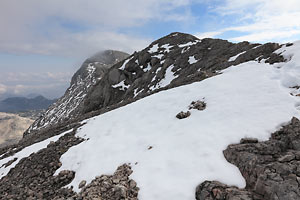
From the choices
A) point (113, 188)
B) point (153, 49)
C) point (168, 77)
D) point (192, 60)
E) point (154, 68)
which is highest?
point (153, 49)

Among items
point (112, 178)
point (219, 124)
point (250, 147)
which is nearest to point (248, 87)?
point (219, 124)

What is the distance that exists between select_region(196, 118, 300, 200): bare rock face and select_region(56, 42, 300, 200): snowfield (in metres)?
0.35

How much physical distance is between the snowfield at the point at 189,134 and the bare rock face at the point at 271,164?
352mm

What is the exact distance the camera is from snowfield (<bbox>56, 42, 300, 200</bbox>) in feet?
22.7

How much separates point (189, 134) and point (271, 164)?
A: 13.0 feet

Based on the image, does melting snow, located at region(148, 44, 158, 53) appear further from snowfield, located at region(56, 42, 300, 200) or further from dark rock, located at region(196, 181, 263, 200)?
dark rock, located at region(196, 181, 263, 200)

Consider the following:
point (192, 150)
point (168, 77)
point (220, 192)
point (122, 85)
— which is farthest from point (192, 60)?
point (220, 192)

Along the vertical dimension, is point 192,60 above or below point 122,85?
above

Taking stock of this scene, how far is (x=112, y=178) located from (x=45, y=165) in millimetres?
7205

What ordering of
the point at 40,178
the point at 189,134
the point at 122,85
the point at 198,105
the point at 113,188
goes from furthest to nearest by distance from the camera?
the point at 122,85, the point at 198,105, the point at 40,178, the point at 189,134, the point at 113,188

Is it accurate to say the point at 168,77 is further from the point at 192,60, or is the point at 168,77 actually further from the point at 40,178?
the point at 40,178

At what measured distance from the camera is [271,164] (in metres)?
6.04

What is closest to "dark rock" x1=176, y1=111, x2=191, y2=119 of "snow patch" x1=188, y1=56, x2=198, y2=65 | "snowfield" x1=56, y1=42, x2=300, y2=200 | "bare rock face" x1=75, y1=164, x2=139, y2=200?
"snowfield" x1=56, y1=42, x2=300, y2=200

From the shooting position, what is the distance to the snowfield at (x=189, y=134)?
6918 mm
